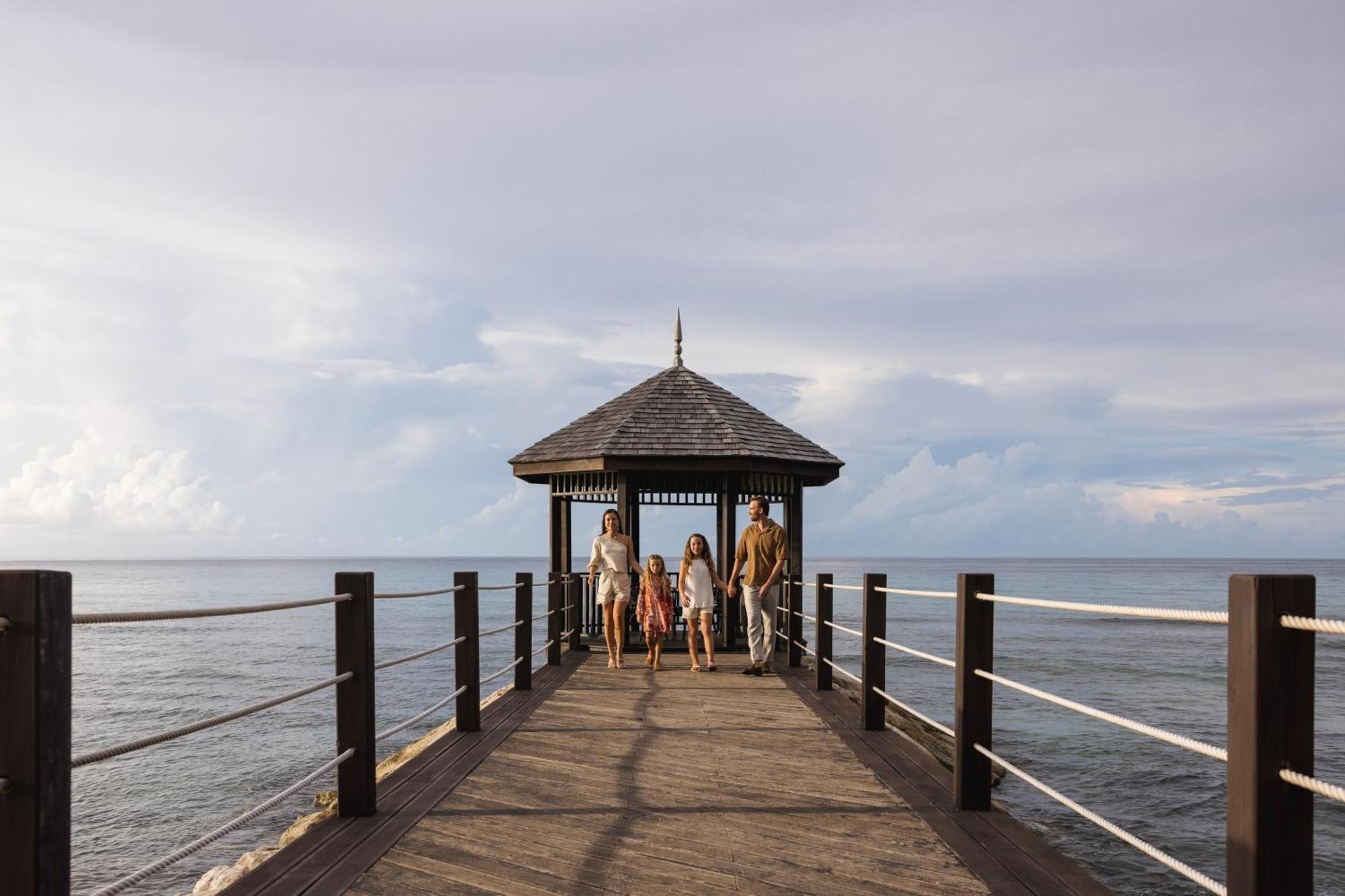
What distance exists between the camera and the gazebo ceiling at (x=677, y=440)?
37.4 ft

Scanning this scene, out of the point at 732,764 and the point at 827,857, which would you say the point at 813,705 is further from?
the point at 827,857

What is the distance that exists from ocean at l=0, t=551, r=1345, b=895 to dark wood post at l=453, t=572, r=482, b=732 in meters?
5.29

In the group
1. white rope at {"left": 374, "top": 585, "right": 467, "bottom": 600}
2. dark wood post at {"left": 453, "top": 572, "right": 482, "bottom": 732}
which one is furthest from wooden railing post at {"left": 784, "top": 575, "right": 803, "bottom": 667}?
white rope at {"left": 374, "top": 585, "right": 467, "bottom": 600}

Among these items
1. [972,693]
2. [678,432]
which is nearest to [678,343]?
[678,432]

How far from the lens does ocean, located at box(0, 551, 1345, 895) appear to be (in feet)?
33.7

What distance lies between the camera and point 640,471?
37.7 ft

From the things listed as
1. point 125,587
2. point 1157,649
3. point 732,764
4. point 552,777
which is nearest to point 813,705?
point 732,764

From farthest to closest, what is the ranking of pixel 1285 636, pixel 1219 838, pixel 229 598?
pixel 229 598 → pixel 1219 838 → pixel 1285 636

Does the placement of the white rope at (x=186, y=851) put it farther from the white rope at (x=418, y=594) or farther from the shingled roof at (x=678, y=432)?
the shingled roof at (x=678, y=432)

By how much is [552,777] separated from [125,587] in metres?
92.2

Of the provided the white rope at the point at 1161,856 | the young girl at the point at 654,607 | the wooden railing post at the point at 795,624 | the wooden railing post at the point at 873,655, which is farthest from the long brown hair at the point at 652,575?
the white rope at the point at 1161,856

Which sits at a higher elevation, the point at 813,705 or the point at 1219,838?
the point at 813,705

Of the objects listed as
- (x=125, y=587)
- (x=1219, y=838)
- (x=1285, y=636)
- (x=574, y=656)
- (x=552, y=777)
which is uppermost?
(x=1285, y=636)

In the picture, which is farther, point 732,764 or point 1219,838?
point 1219,838
